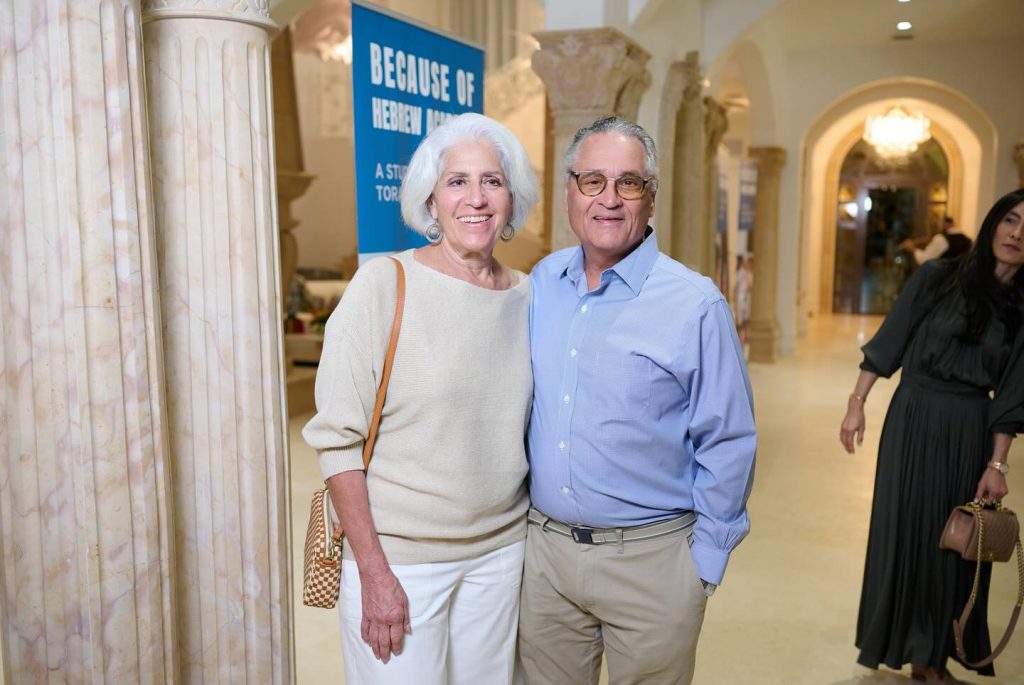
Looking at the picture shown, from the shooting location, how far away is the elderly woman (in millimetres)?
1761

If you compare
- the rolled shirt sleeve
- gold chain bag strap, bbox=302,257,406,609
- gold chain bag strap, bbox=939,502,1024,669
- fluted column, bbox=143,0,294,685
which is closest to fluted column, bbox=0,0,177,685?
fluted column, bbox=143,0,294,685

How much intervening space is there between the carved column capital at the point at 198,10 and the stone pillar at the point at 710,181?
6.68 metres

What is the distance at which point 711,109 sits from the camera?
334 inches

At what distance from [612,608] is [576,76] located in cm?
396

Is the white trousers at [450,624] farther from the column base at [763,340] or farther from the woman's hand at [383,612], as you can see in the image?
the column base at [763,340]

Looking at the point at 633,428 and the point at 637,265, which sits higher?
the point at 637,265

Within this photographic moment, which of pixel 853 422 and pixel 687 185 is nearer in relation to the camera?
pixel 853 422

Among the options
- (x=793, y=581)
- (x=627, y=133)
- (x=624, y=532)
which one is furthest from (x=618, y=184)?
(x=793, y=581)

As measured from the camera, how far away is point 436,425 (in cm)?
178

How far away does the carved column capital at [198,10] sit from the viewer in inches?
73.5

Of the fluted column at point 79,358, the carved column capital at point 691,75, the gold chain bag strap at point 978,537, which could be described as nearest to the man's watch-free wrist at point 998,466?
the gold chain bag strap at point 978,537

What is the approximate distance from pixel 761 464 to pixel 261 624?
5.06m

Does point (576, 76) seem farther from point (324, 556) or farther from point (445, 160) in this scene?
point (324, 556)

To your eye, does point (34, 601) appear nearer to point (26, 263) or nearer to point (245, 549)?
point (245, 549)
